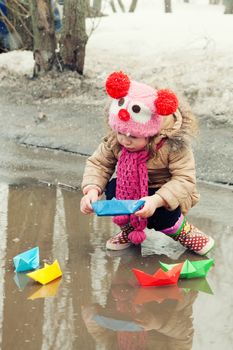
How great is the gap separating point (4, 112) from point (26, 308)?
14.8ft

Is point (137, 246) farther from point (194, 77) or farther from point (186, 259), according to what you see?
point (194, 77)

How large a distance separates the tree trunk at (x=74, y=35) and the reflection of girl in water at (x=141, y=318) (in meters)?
5.02

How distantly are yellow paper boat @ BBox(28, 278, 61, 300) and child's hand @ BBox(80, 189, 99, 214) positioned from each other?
47cm

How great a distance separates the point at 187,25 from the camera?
35.0 feet

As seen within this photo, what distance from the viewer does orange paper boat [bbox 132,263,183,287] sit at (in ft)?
12.9

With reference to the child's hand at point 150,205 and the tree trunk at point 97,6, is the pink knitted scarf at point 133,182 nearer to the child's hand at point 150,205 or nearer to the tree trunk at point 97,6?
the child's hand at point 150,205

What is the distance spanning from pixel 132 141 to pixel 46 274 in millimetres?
884

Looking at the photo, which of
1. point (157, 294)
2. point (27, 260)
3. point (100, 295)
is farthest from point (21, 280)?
point (157, 294)

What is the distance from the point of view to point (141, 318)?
11.8 ft

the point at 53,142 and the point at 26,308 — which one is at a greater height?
the point at 26,308

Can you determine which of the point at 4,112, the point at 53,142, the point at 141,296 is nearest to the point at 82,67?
the point at 4,112

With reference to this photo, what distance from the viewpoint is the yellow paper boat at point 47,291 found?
383cm

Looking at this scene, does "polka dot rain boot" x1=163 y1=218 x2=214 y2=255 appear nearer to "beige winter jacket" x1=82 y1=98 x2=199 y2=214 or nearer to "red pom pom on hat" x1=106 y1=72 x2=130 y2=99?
"beige winter jacket" x1=82 y1=98 x2=199 y2=214

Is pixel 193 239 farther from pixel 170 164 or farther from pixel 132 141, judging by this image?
pixel 132 141
